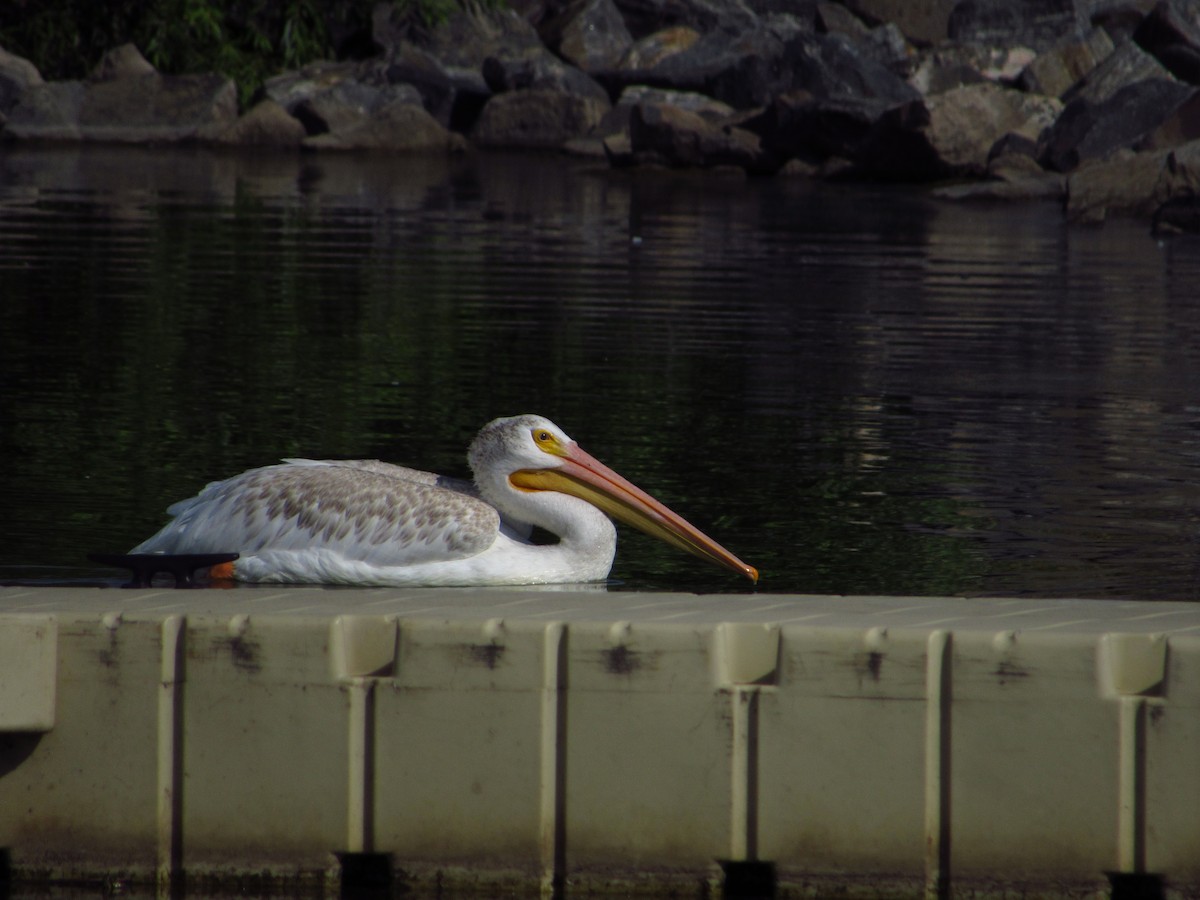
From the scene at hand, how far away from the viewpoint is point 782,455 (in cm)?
980

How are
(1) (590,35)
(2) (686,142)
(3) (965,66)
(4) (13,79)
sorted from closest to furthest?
(2) (686,142) < (4) (13,79) < (3) (965,66) < (1) (590,35)

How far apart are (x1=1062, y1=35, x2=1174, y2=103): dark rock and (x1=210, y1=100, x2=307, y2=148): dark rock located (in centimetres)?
1397

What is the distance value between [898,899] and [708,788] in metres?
0.46

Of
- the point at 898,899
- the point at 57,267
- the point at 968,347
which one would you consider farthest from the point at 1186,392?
the point at 57,267

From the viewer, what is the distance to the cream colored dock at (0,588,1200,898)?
438cm

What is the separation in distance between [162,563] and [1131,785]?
3298mm

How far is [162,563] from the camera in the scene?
6.56m

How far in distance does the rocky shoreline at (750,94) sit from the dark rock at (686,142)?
37mm

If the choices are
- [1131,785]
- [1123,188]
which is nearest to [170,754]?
[1131,785]

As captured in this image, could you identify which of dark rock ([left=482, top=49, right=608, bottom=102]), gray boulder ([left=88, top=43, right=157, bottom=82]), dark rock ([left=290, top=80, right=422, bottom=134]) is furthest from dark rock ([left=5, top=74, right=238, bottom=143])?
dark rock ([left=482, top=49, right=608, bottom=102])

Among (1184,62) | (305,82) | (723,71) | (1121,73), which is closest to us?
(1121,73)

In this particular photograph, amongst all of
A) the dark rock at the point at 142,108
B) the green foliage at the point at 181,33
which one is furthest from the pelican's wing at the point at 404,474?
the green foliage at the point at 181,33

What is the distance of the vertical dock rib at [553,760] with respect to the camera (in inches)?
175

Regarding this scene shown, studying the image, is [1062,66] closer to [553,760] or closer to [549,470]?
[549,470]
